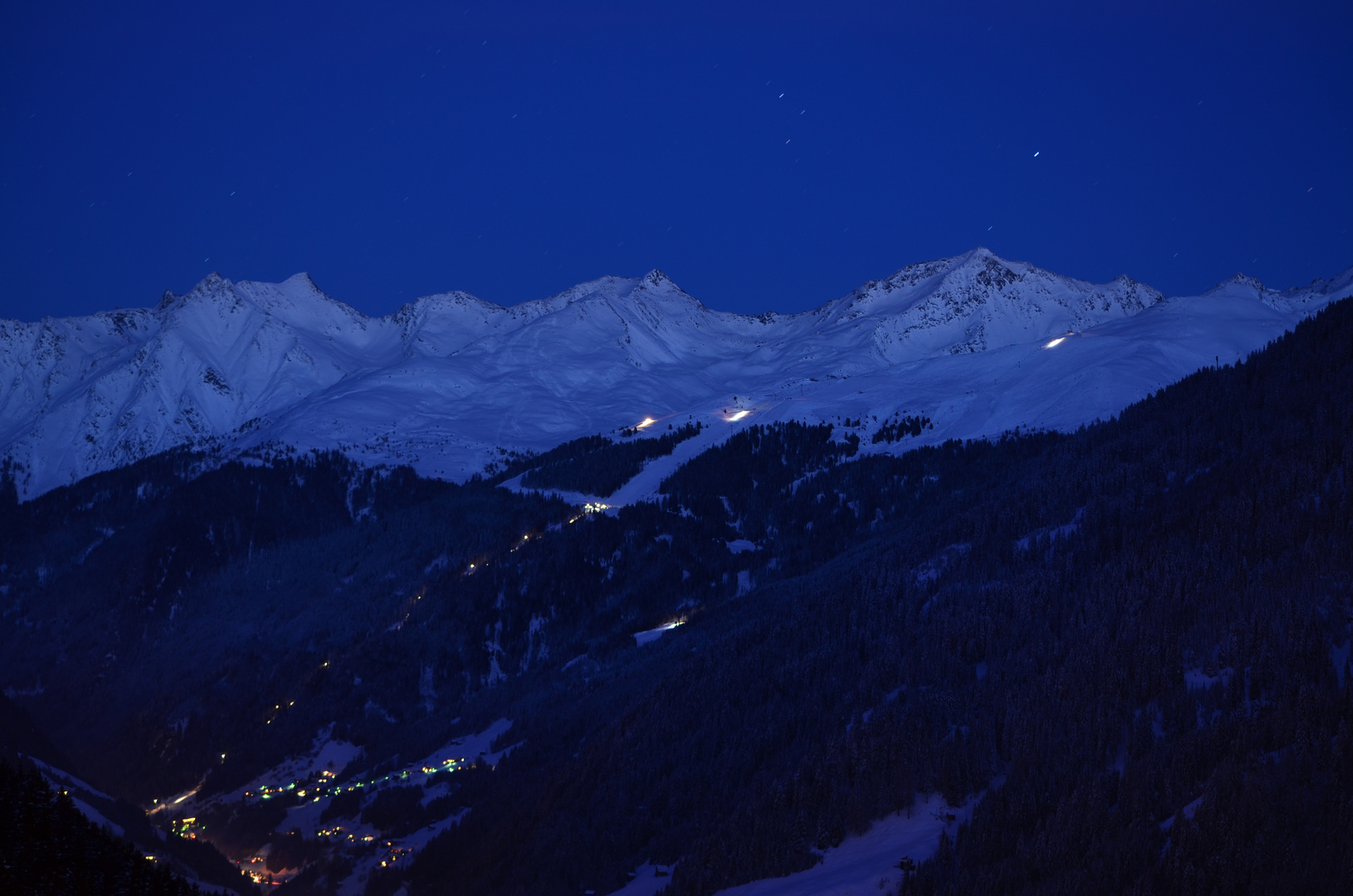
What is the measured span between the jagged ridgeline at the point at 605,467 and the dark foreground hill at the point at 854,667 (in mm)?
12419

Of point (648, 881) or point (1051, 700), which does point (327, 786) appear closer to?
point (648, 881)

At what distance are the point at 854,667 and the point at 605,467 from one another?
117092 millimetres

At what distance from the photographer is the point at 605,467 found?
186125mm

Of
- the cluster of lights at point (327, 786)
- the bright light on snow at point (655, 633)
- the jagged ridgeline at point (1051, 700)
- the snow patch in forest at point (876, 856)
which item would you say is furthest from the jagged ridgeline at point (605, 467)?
the snow patch in forest at point (876, 856)

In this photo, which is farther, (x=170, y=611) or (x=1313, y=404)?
(x=170, y=611)

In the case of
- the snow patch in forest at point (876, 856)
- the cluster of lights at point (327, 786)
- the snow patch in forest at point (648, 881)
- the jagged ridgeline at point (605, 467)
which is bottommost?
the snow patch in forest at point (648, 881)

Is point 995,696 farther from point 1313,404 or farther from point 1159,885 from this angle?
point 1313,404

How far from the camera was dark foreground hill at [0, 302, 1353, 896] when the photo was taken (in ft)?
→ 145

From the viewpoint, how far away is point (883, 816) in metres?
53.6

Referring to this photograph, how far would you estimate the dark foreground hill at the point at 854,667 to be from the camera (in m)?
44.2

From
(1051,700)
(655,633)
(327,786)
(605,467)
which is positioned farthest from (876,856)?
(605,467)

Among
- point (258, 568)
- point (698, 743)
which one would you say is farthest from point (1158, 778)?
point (258, 568)

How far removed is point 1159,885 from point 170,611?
173188 mm

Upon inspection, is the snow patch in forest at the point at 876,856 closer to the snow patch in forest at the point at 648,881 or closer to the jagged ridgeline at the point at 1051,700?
the jagged ridgeline at the point at 1051,700
